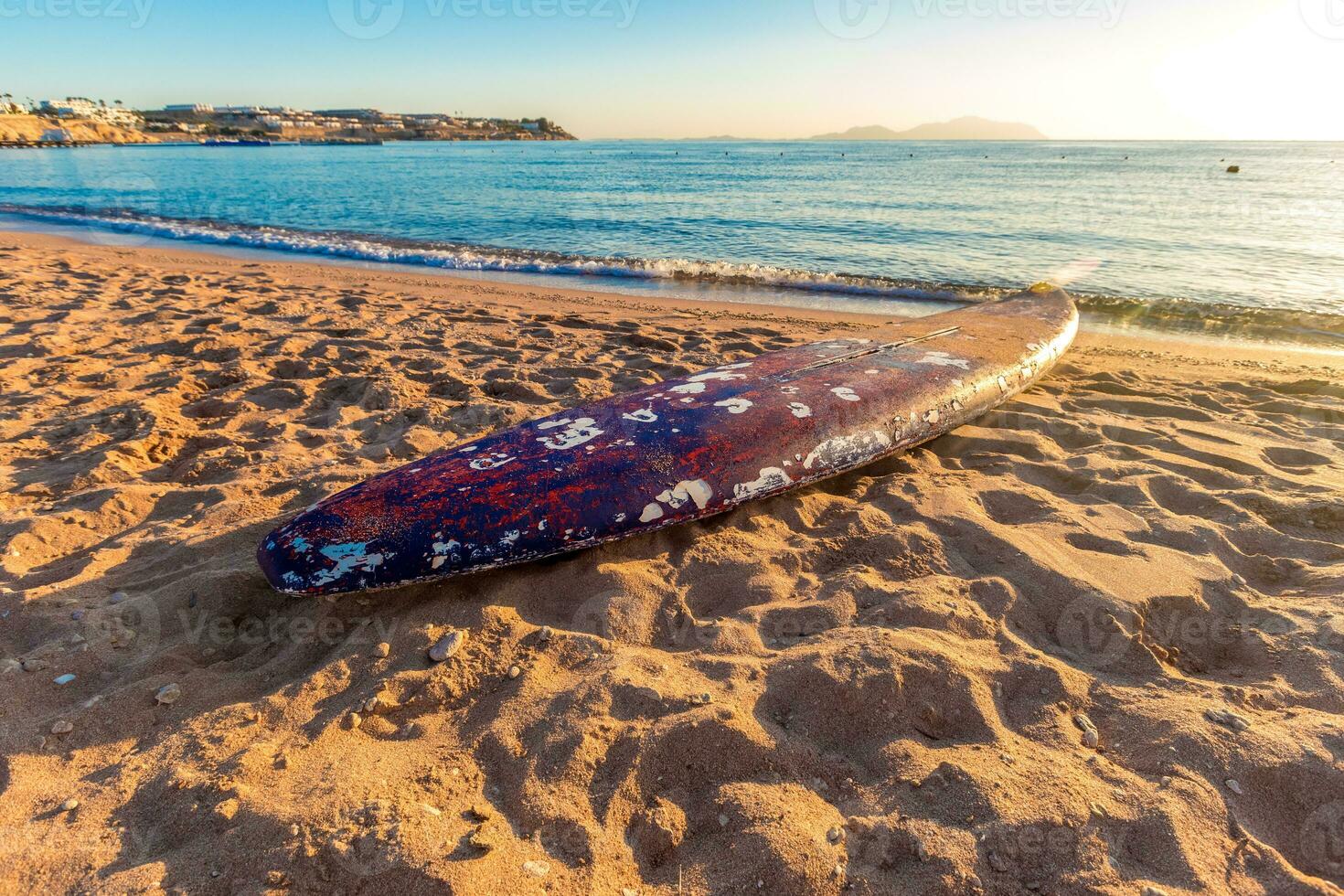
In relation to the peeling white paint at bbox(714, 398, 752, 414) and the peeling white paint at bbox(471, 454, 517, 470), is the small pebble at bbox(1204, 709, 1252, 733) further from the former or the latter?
the peeling white paint at bbox(471, 454, 517, 470)

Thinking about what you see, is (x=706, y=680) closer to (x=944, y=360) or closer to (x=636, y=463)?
(x=636, y=463)

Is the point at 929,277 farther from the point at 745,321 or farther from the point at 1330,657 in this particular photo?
the point at 1330,657

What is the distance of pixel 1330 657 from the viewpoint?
2035 millimetres

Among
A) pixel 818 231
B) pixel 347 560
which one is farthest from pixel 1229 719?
pixel 818 231

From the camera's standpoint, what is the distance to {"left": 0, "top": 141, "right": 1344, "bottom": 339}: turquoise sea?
8.80 meters

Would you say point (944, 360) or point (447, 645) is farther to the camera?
point (944, 360)

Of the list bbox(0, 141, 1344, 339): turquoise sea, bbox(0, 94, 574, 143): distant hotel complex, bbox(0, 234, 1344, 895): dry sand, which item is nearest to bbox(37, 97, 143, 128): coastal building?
bbox(0, 94, 574, 143): distant hotel complex

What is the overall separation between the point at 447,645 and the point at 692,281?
26.6 ft

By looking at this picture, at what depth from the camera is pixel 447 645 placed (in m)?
2.14

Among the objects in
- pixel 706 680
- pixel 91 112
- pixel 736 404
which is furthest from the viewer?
pixel 91 112

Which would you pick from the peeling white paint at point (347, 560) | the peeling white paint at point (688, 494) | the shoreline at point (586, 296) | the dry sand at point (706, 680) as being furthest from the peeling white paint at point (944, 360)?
the peeling white paint at point (347, 560)

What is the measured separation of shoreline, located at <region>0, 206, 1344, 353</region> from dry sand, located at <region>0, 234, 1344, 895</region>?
13.3ft

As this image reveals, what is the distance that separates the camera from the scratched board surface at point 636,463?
7.64 ft

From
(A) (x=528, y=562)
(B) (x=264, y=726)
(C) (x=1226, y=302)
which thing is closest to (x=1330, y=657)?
(A) (x=528, y=562)
